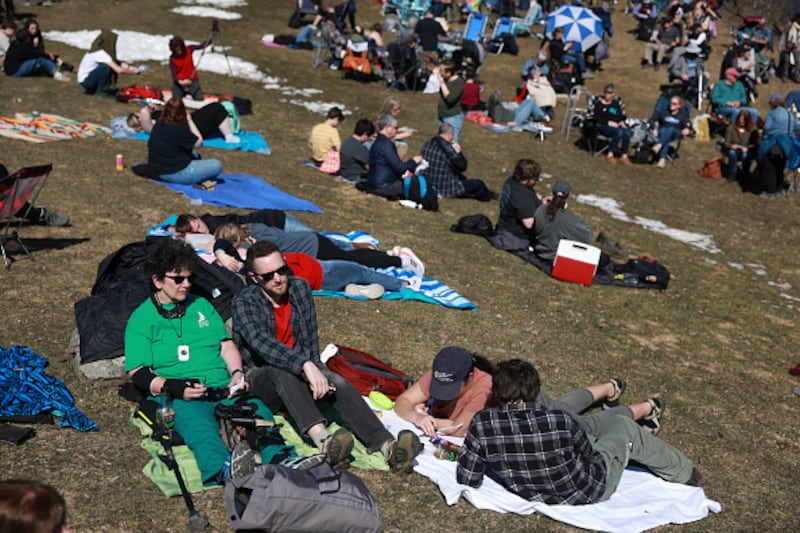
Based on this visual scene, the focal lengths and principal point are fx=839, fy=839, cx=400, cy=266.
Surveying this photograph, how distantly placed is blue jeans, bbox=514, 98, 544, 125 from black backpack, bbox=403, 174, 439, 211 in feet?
25.7

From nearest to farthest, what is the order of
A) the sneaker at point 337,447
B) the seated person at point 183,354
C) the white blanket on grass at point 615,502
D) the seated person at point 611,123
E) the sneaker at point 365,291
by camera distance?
the sneaker at point 337,447
the white blanket on grass at point 615,502
the seated person at point 183,354
the sneaker at point 365,291
the seated person at point 611,123

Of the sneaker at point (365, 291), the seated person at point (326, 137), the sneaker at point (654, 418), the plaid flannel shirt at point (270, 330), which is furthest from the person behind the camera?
the seated person at point (326, 137)

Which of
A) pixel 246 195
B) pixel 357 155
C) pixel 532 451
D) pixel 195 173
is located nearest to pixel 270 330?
pixel 532 451

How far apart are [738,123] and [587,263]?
8.98 metres

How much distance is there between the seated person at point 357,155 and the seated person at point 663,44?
15.7 m

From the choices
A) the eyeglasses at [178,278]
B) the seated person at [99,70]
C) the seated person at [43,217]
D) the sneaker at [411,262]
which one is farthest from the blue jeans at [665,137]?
the eyeglasses at [178,278]

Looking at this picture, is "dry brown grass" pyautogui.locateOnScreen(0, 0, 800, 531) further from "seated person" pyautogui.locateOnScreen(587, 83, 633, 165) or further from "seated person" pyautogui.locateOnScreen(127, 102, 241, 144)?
"seated person" pyautogui.locateOnScreen(127, 102, 241, 144)

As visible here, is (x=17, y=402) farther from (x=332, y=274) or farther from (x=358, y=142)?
(x=358, y=142)

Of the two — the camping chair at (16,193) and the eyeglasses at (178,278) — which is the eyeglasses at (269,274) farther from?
the camping chair at (16,193)

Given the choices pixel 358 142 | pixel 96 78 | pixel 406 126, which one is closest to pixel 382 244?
pixel 358 142

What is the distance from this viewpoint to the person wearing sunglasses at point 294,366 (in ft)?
19.5

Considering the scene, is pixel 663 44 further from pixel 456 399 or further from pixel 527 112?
pixel 456 399

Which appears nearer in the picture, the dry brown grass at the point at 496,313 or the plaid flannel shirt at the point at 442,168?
the dry brown grass at the point at 496,313

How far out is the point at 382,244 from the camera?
11430 millimetres
